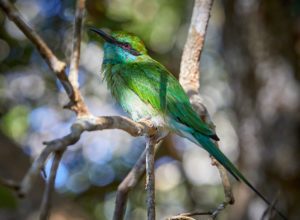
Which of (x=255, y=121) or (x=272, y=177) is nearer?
(x=272, y=177)

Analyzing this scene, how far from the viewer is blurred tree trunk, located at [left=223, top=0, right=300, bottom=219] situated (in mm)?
3762

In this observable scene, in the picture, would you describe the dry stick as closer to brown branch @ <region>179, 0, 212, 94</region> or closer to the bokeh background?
brown branch @ <region>179, 0, 212, 94</region>

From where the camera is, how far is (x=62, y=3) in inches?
158

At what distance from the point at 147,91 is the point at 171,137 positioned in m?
2.45

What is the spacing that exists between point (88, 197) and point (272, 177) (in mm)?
2405

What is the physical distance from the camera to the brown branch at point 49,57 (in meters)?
1.43

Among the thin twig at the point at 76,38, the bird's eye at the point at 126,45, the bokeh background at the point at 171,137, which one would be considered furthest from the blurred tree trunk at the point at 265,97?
the thin twig at the point at 76,38

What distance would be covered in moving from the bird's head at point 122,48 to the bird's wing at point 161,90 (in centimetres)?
14

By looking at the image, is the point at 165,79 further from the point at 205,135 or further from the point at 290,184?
the point at 290,184

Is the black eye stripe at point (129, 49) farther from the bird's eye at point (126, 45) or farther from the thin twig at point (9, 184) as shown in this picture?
the thin twig at point (9, 184)

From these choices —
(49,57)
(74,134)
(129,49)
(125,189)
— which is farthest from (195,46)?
(74,134)

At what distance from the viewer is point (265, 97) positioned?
406cm

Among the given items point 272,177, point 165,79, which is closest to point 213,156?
point 165,79

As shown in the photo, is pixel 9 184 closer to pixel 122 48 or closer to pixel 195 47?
pixel 195 47
